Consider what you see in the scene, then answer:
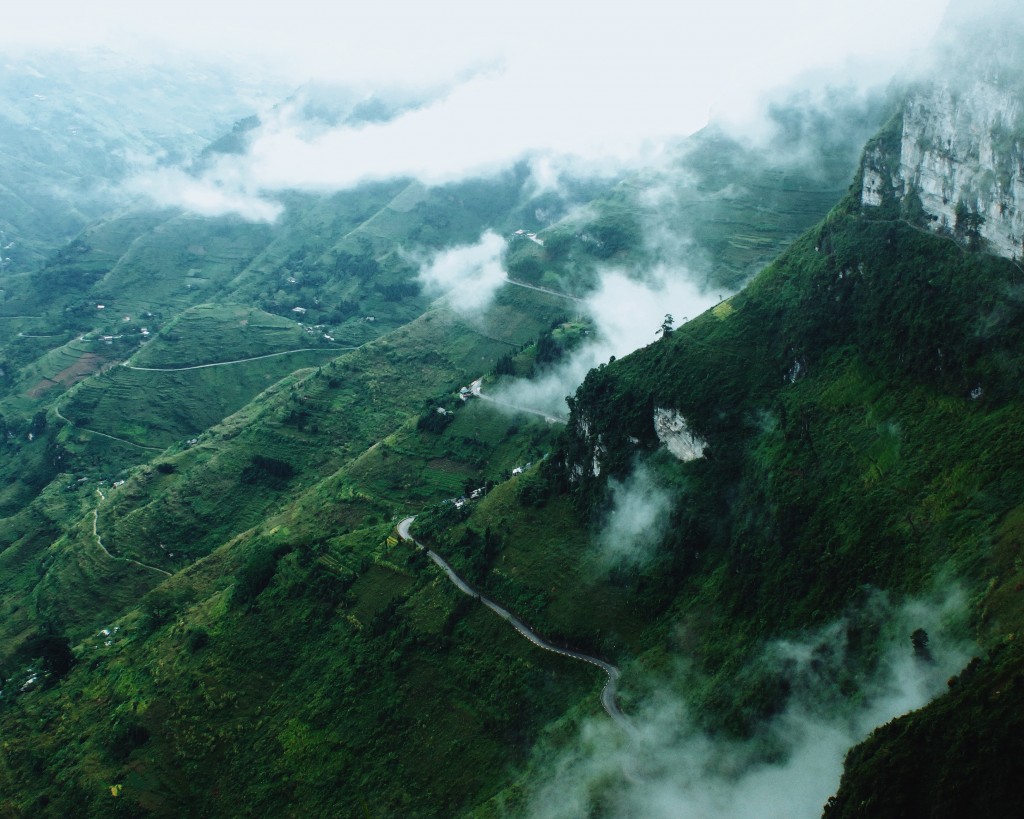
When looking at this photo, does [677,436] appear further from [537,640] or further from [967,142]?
[967,142]

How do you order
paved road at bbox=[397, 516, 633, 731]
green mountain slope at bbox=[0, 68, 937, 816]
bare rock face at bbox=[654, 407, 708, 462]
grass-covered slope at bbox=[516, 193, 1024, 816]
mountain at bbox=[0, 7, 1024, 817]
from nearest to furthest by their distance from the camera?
1. grass-covered slope at bbox=[516, 193, 1024, 816]
2. mountain at bbox=[0, 7, 1024, 817]
3. green mountain slope at bbox=[0, 68, 937, 816]
4. paved road at bbox=[397, 516, 633, 731]
5. bare rock face at bbox=[654, 407, 708, 462]

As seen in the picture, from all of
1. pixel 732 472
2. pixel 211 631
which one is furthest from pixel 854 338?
pixel 211 631

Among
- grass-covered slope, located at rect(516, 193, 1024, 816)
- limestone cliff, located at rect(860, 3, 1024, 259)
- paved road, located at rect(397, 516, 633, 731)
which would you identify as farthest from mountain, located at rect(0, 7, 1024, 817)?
paved road, located at rect(397, 516, 633, 731)

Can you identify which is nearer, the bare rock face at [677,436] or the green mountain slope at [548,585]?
the green mountain slope at [548,585]

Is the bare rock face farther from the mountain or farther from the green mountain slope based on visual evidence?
the green mountain slope

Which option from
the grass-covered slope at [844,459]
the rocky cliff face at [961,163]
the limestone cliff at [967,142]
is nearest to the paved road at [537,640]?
the grass-covered slope at [844,459]

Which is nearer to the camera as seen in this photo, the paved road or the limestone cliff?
the limestone cliff

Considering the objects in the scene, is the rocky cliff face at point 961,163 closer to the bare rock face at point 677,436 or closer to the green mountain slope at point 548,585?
the green mountain slope at point 548,585
